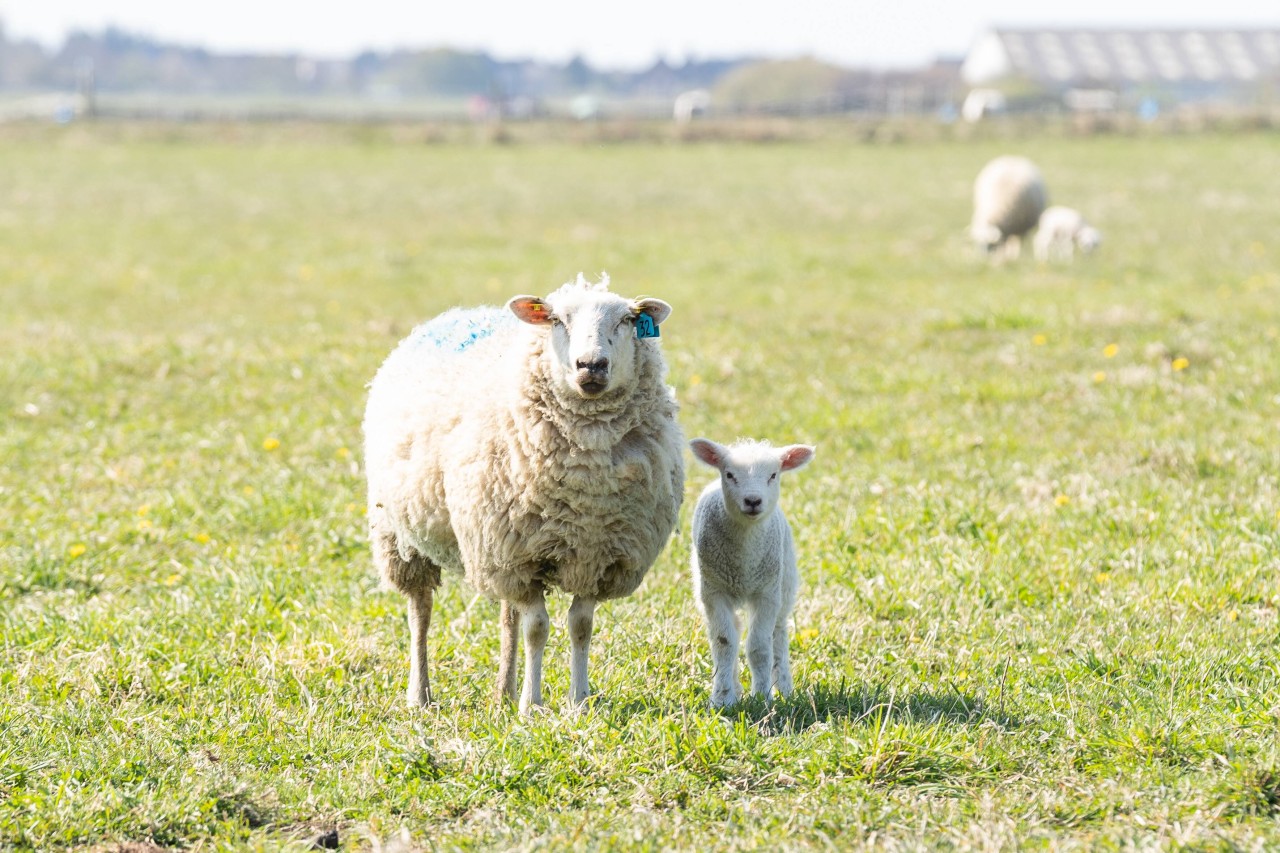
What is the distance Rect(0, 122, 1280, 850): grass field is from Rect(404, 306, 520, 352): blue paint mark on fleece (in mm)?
1165

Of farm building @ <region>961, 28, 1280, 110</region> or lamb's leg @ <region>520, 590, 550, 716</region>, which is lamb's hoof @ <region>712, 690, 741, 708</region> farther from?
farm building @ <region>961, 28, 1280, 110</region>

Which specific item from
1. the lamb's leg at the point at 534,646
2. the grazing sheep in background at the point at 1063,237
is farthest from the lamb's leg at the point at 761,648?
the grazing sheep in background at the point at 1063,237

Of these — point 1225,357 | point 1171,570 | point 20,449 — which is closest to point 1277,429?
point 1225,357

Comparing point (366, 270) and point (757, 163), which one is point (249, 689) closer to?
point (366, 270)

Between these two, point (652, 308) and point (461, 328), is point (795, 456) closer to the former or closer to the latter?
point (652, 308)

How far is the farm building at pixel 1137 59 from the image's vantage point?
5305 inches

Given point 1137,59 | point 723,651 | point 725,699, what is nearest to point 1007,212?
point 723,651

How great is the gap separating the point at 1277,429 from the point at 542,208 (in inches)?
769

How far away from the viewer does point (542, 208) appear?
86.9ft

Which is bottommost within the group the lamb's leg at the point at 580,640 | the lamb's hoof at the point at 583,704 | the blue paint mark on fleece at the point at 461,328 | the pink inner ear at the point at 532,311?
the lamb's hoof at the point at 583,704

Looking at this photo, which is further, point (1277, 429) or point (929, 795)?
point (1277, 429)

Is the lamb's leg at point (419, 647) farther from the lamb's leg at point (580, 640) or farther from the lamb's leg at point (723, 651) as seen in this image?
the lamb's leg at point (723, 651)

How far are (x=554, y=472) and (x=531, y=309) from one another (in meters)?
0.56

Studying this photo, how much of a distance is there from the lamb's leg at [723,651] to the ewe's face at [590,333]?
0.88 meters
